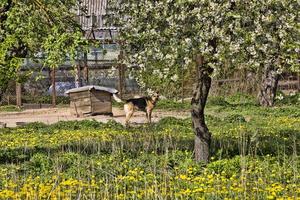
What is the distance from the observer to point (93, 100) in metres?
23.6

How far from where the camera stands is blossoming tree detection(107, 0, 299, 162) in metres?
8.59

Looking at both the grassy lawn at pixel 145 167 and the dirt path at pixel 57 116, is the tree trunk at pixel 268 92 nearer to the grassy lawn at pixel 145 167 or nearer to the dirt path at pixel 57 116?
the dirt path at pixel 57 116

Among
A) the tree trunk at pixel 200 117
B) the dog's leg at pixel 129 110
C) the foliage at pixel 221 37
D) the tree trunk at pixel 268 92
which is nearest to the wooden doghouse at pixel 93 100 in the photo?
the dog's leg at pixel 129 110

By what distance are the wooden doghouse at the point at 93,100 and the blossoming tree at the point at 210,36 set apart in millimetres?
14247

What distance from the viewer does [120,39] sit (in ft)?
32.9

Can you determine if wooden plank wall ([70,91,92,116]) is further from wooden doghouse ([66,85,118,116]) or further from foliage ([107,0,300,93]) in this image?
foliage ([107,0,300,93])

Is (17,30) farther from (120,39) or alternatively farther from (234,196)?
(234,196)

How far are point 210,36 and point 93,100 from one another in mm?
15270

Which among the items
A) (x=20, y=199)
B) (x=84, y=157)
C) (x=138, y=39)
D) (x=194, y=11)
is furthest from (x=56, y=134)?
(x=20, y=199)

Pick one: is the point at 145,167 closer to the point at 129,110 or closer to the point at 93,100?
the point at 129,110

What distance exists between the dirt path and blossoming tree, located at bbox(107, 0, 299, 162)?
12.5 meters

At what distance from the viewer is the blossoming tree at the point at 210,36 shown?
8.59 metres

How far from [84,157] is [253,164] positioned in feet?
8.30

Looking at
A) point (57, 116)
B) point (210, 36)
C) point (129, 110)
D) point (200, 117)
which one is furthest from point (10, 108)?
point (210, 36)
